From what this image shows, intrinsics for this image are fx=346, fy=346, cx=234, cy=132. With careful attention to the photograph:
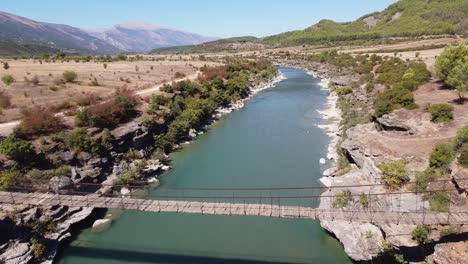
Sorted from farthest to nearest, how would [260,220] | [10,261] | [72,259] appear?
[260,220]
[72,259]
[10,261]

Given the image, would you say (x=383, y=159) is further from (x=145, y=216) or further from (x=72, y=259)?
(x=72, y=259)

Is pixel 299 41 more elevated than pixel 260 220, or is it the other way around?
pixel 299 41

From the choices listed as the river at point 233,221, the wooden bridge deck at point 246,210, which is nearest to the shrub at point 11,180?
the wooden bridge deck at point 246,210

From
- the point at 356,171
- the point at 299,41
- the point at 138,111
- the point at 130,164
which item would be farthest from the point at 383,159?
the point at 299,41

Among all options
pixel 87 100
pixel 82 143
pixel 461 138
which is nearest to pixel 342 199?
pixel 461 138

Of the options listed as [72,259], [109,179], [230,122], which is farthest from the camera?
[230,122]

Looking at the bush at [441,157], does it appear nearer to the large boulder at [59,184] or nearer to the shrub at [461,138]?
the shrub at [461,138]
